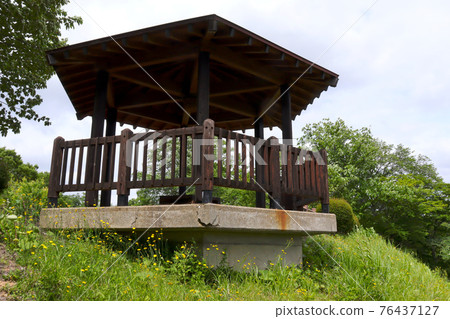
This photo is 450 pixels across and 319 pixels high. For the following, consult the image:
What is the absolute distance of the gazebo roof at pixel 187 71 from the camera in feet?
21.1

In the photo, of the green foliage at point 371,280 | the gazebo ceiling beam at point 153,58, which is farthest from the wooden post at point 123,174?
the green foliage at point 371,280

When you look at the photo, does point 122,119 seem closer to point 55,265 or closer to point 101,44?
point 101,44

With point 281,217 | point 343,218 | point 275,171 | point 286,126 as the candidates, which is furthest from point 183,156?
point 343,218

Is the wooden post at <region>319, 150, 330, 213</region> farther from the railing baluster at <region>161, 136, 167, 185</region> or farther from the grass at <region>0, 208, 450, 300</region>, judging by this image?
the railing baluster at <region>161, 136, 167, 185</region>

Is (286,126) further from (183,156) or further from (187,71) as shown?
(183,156)

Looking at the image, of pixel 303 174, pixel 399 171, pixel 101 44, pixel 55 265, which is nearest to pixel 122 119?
pixel 101 44

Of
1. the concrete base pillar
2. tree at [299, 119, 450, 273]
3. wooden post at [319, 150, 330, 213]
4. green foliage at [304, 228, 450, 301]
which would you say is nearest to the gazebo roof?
wooden post at [319, 150, 330, 213]

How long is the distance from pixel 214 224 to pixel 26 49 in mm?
13246

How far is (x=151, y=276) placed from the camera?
4.66m

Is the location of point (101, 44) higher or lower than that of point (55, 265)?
higher

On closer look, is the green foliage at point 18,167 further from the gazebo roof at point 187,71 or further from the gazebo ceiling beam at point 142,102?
the gazebo ceiling beam at point 142,102

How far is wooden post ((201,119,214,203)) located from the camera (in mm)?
5121
